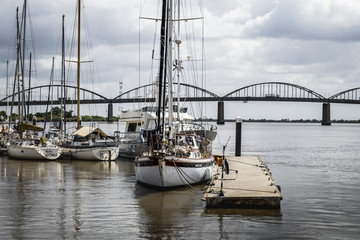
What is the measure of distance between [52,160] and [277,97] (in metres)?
157

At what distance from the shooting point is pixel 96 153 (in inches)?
1489

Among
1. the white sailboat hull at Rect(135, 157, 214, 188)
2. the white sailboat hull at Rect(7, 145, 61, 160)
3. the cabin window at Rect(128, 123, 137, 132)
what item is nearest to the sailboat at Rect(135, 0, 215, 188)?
the white sailboat hull at Rect(135, 157, 214, 188)

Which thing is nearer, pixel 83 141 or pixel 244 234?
pixel 244 234

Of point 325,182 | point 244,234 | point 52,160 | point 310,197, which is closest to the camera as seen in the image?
point 244,234

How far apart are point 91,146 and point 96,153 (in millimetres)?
831

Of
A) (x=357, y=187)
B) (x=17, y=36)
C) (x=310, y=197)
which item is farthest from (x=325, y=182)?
(x=17, y=36)

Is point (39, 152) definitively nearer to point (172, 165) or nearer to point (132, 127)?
point (132, 127)

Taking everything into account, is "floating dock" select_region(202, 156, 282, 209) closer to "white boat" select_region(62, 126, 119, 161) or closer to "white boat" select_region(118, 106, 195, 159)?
"white boat" select_region(118, 106, 195, 159)

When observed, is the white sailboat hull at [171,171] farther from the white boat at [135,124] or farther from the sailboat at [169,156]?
the white boat at [135,124]

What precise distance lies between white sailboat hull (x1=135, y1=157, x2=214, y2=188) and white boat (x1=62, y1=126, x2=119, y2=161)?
1456cm

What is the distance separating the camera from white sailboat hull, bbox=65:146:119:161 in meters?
37.8

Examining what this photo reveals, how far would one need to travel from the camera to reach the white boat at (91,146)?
37.9 m

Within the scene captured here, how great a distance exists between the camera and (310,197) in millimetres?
22062

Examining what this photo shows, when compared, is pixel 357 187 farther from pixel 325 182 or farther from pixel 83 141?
pixel 83 141
